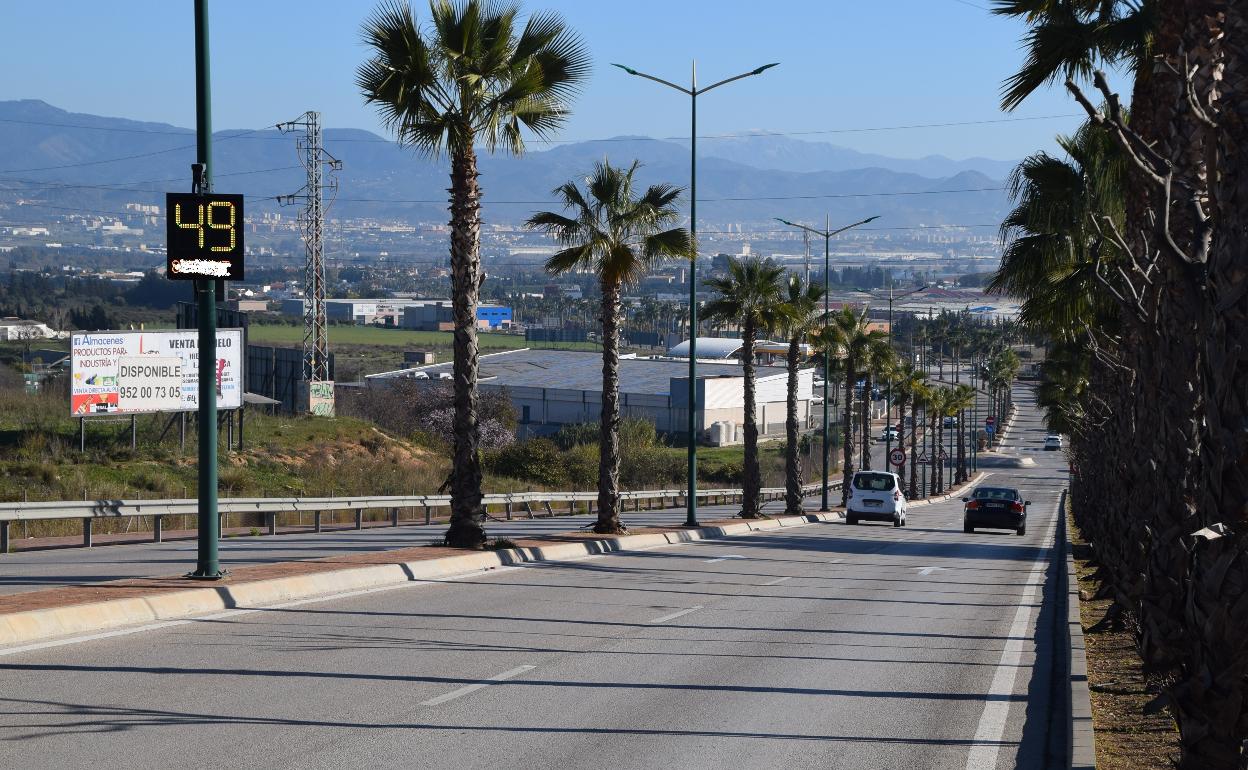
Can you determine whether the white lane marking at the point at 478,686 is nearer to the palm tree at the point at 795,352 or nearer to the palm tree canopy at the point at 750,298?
the palm tree canopy at the point at 750,298

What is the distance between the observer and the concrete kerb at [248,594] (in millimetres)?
12844

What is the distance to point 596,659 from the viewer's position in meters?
13.4

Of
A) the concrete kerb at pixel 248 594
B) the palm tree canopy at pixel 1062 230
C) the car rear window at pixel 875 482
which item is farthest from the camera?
the car rear window at pixel 875 482

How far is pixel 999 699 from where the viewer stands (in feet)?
40.1

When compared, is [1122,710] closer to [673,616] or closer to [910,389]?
[673,616]

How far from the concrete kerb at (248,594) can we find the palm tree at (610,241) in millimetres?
3341

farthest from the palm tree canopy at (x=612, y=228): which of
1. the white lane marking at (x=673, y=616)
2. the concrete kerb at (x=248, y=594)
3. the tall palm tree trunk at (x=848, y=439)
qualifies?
the tall palm tree trunk at (x=848, y=439)

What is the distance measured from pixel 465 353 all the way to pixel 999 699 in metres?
12.6

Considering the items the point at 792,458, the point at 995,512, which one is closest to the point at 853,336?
the point at 792,458

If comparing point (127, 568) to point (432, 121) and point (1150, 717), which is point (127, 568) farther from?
point (1150, 717)

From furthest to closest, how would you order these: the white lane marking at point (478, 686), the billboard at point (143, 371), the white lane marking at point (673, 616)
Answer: the billboard at point (143, 371) < the white lane marking at point (673, 616) < the white lane marking at point (478, 686)

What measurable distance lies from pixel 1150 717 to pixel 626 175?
20.5 m

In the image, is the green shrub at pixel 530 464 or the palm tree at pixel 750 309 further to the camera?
the green shrub at pixel 530 464

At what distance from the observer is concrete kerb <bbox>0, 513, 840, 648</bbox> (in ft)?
42.1
